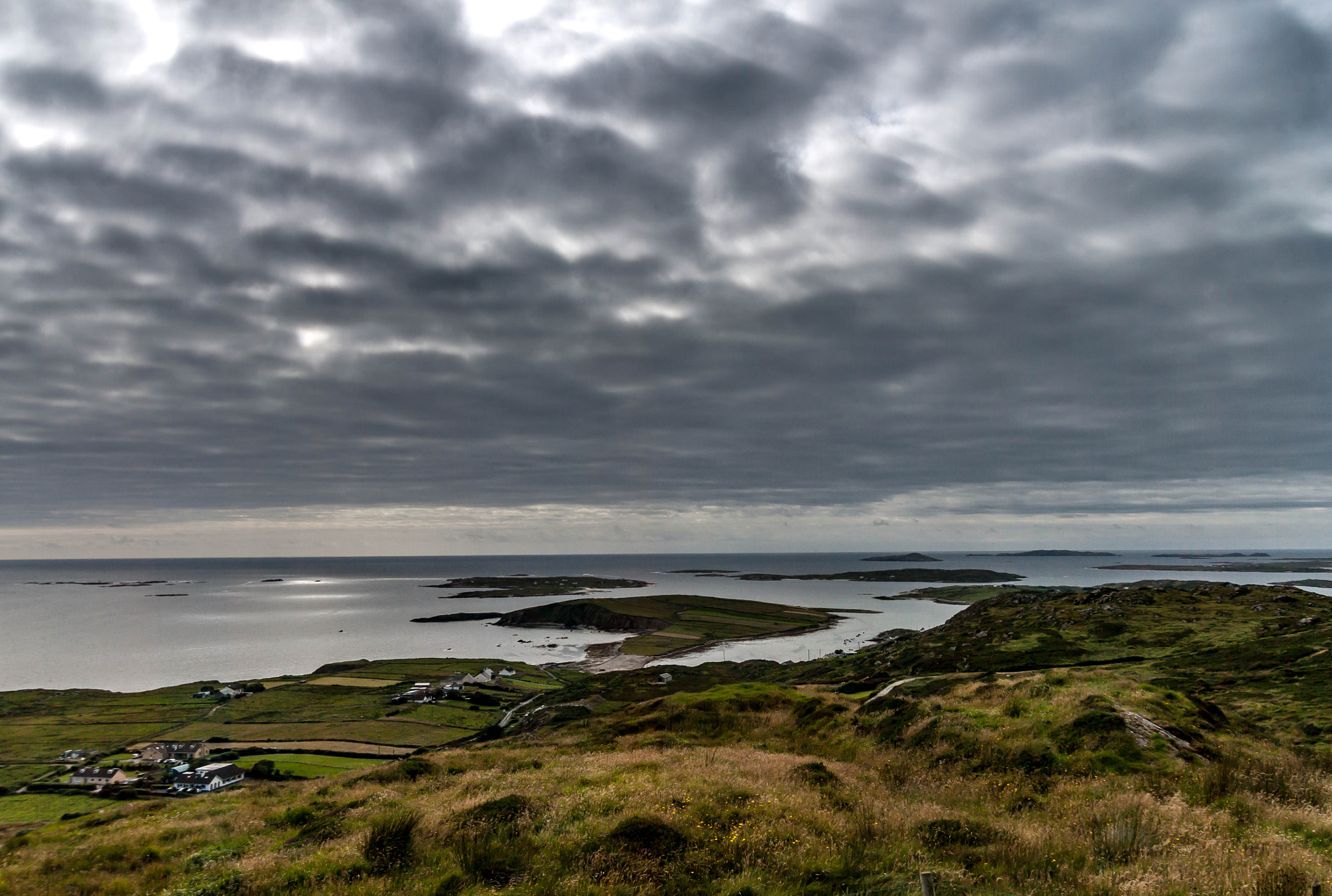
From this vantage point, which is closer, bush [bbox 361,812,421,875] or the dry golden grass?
the dry golden grass

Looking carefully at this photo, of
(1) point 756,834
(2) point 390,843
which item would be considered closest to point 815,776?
(1) point 756,834

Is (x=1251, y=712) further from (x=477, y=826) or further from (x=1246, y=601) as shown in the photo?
(x=1246, y=601)

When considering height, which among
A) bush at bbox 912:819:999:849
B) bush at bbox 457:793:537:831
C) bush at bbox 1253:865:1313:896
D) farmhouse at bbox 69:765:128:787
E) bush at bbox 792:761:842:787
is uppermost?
bush at bbox 1253:865:1313:896

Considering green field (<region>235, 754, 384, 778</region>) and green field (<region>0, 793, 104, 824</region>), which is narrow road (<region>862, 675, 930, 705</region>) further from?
green field (<region>0, 793, 104, 824</region>)

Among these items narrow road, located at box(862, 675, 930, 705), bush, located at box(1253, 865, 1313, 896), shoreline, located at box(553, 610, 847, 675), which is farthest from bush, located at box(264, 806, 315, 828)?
shoreline, located at box(553, 610, 847, 675)

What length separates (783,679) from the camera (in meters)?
94.9

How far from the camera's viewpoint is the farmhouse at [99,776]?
61.9 metres

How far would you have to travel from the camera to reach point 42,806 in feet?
179

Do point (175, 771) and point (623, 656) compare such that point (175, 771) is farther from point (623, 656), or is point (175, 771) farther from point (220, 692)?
point (623, 656)

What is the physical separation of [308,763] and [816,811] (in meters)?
71.1

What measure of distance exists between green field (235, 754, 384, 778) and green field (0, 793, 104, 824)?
40.0ft

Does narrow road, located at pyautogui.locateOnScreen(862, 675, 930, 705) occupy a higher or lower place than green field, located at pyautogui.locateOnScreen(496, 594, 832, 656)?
higher

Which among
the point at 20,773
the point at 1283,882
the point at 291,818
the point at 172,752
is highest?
the point at 1283,882

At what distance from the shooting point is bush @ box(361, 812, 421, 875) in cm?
1220
